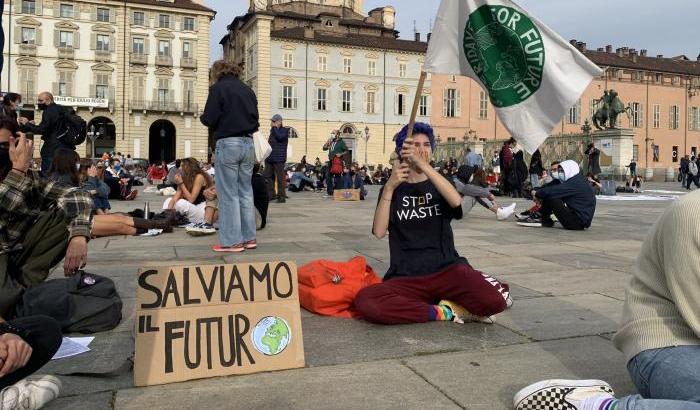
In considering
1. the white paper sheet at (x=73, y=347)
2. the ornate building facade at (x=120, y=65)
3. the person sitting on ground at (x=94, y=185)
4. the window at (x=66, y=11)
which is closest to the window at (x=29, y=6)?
the ornate building facade at (x=120, y=65)

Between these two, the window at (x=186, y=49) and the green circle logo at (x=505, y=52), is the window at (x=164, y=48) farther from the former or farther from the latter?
the green circle logo at (x=505, y=52)

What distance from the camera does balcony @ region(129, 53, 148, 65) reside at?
177ft

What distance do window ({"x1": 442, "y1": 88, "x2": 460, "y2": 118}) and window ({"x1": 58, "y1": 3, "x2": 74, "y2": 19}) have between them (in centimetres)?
3316

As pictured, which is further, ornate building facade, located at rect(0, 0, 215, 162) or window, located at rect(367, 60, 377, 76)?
window, located at rect(367, 60, 377, 76)

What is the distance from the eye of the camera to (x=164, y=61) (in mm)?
54688

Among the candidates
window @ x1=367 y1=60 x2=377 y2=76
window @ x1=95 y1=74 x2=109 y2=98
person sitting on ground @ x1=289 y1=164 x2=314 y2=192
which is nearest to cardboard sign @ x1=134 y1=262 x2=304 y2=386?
person sitting on ground @ x1=289 y1=164 x2=314 y2=192

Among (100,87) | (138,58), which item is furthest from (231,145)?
(138,58)

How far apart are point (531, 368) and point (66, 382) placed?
2.16 metres

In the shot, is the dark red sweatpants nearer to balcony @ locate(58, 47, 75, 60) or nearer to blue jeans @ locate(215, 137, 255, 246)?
blue jeans @ locate(215, 137, 255, 246)

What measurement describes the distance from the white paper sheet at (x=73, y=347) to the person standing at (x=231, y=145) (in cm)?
300

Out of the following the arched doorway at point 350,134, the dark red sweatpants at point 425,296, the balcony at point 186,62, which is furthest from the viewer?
the balcony at point 186,62

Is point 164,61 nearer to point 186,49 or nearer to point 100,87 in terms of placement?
point 186,49

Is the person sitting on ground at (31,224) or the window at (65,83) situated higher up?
the window at (65,83)

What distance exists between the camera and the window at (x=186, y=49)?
55.6 meters
